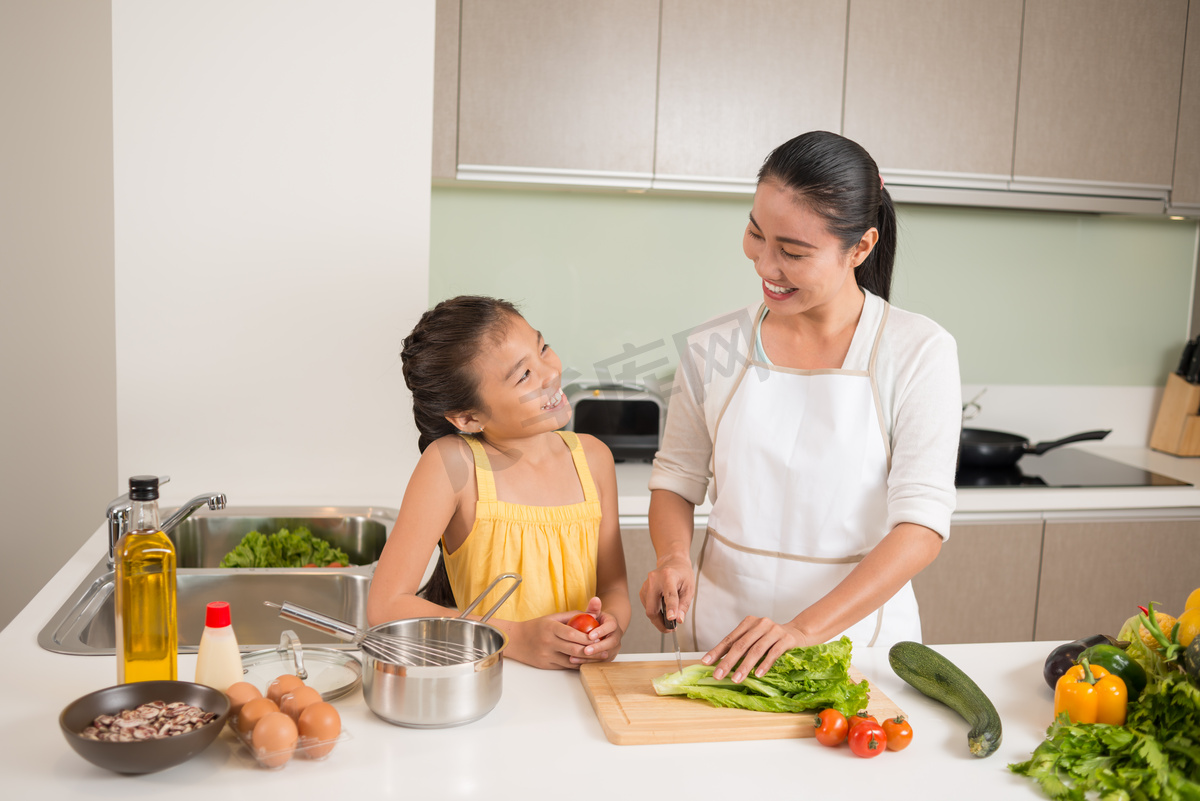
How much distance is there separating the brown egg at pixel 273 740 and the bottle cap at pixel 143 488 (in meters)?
0.26

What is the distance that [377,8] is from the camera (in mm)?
2055

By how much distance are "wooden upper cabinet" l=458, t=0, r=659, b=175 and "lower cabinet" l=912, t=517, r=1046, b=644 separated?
1.31 metres

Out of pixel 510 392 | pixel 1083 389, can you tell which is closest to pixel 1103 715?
pixel 510 392

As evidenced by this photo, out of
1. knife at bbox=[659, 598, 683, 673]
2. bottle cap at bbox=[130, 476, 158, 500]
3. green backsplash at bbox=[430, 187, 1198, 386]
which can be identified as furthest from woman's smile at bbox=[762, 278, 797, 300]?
green backsplash at bbox=[430, 187, 1198, 386]

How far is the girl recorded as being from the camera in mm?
1370

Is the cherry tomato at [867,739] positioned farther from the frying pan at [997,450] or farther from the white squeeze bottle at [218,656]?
the frying pan at [997,450]

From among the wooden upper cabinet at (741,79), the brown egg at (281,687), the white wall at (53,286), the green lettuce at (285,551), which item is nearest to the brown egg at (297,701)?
the brown egg at (281,687)

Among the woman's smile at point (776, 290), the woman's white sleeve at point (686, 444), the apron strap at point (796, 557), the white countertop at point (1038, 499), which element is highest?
the woman's smile at point (776, 290)

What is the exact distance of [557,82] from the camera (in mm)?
2311

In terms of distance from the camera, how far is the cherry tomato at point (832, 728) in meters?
1.01

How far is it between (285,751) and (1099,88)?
2.62 m

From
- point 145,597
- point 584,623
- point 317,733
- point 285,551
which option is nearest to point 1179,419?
point 584,623

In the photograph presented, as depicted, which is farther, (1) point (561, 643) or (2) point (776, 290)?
(2) point (776, 290)

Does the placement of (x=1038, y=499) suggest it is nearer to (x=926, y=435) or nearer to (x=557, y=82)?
(x=926, y=435)
